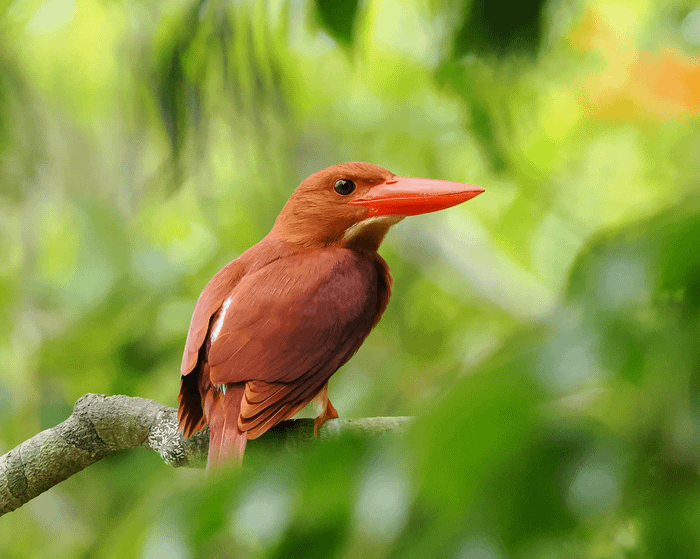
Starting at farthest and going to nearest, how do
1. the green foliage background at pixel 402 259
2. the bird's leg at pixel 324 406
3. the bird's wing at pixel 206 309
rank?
the bird's leg at pixel 324 406, the bird's wing at pixel 206 309, the green foliage background at pixel 402 259

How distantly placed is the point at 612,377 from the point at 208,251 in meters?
3.26

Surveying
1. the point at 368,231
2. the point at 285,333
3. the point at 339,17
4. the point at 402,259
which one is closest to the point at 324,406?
the point at 285,333

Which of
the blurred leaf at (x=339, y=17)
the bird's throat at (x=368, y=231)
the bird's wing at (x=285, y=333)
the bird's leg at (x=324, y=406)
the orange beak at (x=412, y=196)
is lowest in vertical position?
the bird's leg at (x=324, y=406)

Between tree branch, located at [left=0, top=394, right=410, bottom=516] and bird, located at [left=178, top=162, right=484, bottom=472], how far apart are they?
0.06m

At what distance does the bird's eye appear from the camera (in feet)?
6.42

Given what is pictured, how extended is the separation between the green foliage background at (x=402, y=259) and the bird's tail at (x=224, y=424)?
23 centimetres

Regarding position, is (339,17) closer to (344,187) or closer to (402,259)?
(344,187)

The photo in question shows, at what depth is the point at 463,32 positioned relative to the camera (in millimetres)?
833

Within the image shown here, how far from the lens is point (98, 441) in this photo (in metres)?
1.73

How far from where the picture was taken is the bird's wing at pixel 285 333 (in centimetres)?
157

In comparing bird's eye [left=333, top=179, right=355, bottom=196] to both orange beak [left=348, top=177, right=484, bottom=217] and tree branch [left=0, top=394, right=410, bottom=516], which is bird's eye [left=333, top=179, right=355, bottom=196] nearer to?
orange beak [left=348, top=177, right=484, bottom=217]

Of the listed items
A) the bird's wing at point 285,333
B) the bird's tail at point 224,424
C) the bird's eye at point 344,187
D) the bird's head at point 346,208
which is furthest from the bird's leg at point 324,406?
the bird's eye at point 344,187

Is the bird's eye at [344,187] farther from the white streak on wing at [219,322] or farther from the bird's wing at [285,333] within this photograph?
the white streak on wing at [219,322]

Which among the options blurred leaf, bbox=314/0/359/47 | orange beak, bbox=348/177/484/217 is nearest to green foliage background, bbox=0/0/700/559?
blurred leaf, bbox=314/0/359/47
